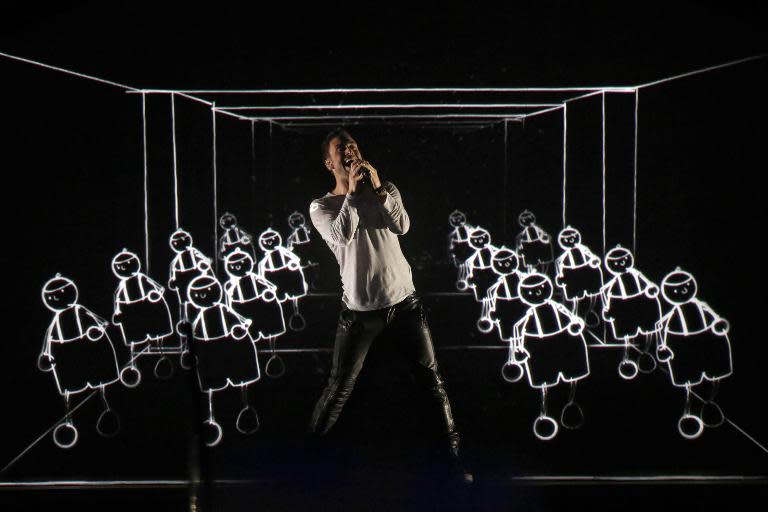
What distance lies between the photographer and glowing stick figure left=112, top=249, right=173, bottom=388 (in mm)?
3832

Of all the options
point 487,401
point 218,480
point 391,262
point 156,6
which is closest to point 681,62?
point 391,262

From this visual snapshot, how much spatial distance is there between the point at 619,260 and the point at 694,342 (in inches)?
27.9

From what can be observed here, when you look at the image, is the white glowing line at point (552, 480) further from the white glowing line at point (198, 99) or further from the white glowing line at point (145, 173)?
the white glowing line at point (198, 99)

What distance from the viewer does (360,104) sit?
3490mm

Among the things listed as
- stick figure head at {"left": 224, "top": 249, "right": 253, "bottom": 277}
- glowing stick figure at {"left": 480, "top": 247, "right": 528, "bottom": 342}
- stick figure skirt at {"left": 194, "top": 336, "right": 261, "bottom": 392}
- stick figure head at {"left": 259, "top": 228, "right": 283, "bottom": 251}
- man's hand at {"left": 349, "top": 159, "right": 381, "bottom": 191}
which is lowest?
stick figure skirt at {"left": 194, "top": 336, "right": 261, "bottom": 392}

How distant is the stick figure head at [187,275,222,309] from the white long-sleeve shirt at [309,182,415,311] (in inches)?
40.7

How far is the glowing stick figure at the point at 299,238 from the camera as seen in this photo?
426cm

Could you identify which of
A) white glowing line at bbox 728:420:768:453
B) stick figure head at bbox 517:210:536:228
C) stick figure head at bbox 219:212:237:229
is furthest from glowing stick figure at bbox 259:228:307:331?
white glowing line at bbox 728:420:768:453

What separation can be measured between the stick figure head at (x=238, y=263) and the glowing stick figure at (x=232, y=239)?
19cm

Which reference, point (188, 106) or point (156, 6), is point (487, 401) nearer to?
point (188, 106)

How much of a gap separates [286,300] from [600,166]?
2491 millimetres

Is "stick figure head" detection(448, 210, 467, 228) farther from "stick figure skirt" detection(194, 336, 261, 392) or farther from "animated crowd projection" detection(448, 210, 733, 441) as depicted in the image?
"stick figure skirt" detection(194, 336, 261, 392)

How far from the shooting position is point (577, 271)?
14.3 feet

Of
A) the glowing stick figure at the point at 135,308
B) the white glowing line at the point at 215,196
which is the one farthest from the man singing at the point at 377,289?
the glowing stick figure at the point at 135,308
